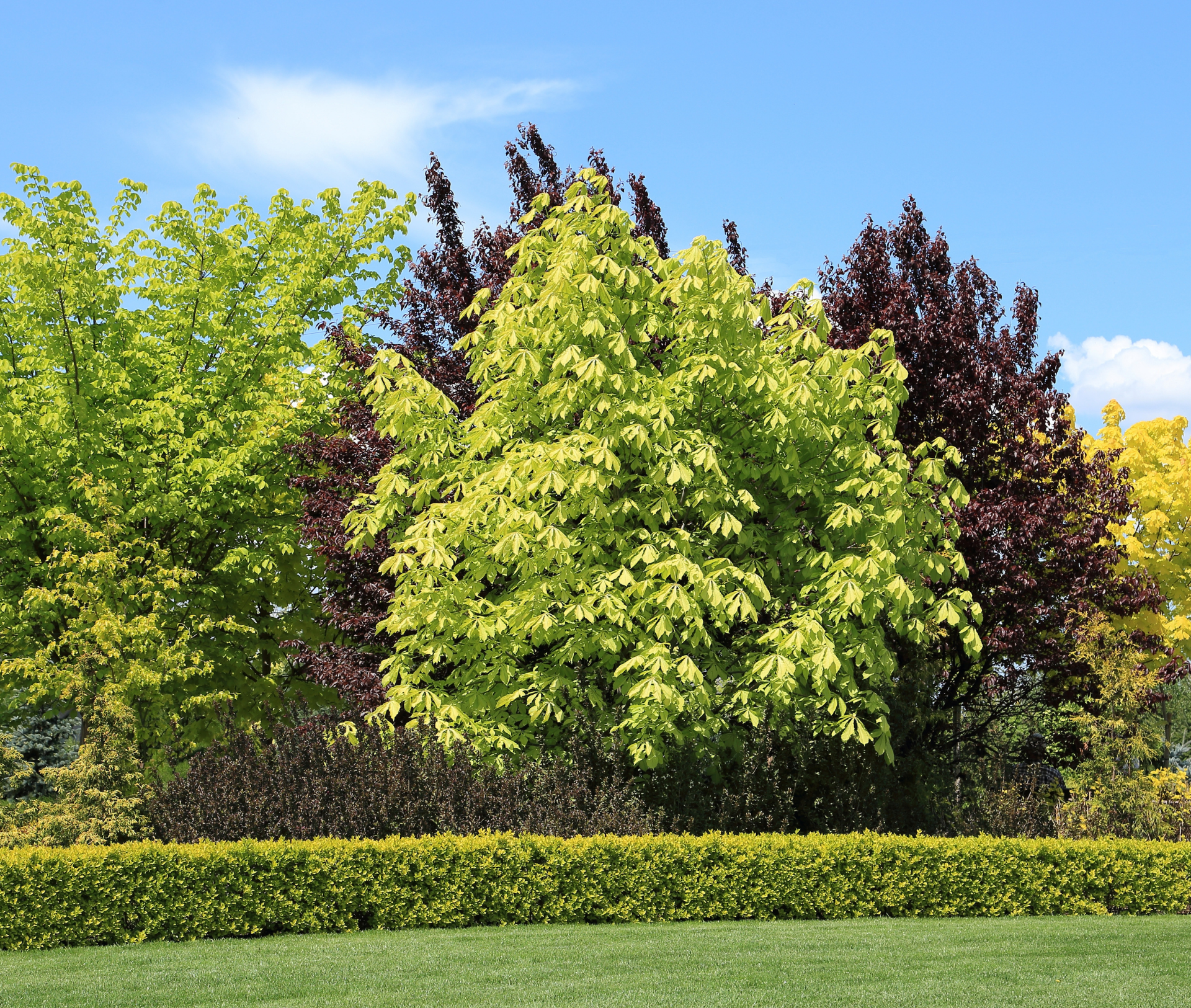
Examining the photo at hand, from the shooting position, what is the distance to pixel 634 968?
7.81 m

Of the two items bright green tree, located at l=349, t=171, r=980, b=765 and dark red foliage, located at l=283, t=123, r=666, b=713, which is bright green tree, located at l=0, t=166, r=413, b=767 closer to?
dark red foliage, located at l=283, t=123, r=666, b=713

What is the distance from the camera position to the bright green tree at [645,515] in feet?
33.6

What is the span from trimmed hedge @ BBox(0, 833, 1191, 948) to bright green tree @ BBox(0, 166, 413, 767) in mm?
6800

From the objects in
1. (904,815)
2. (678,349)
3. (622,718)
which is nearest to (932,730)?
(904,815)

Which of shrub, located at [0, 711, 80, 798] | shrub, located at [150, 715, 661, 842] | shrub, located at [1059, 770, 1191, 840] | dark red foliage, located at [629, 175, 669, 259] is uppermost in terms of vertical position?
dark red foliage, located at [629, 175, 669, 259]

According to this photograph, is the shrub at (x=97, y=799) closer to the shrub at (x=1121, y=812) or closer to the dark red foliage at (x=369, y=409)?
the dark red foliage at (x=369, y=409)

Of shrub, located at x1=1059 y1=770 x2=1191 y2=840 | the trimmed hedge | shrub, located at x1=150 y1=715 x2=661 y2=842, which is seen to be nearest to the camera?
the trimmed hedge

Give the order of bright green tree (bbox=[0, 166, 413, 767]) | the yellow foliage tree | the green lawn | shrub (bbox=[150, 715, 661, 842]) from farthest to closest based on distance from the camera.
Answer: the yellow foliage tree
bright green tree (bbox=[0, 166, 413, 767])
shrub (bbox=[150, 715, 661, 842])
the green lawn

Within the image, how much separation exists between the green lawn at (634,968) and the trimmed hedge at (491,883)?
30 centimetres

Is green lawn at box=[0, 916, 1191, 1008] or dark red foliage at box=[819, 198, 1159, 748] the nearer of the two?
green lawn at box=[0, 916, 1191, 1008]

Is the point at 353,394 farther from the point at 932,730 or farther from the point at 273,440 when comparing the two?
the point at 932,730

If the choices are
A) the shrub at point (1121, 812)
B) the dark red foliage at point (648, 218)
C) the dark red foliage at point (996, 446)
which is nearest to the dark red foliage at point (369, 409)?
the dark red foliage at point (648, 218)

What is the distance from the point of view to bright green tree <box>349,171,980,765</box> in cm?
1025

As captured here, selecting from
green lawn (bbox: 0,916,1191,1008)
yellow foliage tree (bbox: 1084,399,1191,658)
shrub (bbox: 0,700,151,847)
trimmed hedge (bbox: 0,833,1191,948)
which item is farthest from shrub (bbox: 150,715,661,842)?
yellow foliage tree (bbox: 1084,399,1191,658)
